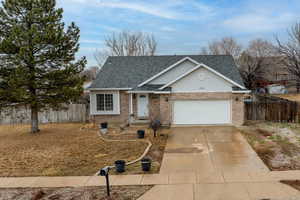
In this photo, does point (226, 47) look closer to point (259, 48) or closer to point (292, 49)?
point (259, 48)

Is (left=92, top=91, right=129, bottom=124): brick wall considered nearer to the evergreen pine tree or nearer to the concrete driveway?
the evergreen pine tree

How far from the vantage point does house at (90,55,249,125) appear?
56.4 ft

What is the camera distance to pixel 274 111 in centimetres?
1800

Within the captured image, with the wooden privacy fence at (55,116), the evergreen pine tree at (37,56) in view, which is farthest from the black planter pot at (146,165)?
the wooden privacy fence at (55,116)

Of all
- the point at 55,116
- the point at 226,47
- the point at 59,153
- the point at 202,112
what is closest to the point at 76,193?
the point at 59,153

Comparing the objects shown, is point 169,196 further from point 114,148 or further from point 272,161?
point 114,148

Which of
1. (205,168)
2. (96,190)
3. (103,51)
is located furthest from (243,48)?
(96,190)

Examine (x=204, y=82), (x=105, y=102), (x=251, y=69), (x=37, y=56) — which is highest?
(x=251, y=69)

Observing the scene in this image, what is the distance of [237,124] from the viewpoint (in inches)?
674

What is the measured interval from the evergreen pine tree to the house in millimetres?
4077


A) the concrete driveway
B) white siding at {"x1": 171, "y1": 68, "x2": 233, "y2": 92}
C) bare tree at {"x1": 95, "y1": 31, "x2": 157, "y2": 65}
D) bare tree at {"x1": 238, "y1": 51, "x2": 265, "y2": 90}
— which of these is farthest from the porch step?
bare tree at {"x1": 95, "y1": 31, "x2": 157, "y2": 65}

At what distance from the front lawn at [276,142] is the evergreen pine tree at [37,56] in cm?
1095

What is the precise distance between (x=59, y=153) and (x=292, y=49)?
25.0 meters

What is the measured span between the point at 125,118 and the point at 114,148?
7631 millimetres
